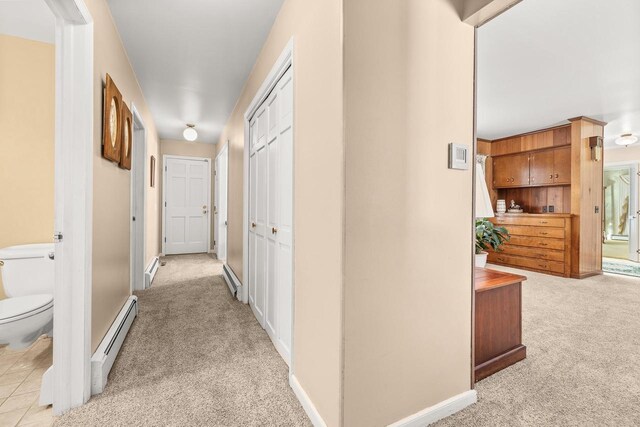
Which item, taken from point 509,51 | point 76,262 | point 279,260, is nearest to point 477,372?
point 279,260

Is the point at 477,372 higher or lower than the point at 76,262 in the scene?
lower

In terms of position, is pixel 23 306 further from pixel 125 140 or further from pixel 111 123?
pixel 125 140

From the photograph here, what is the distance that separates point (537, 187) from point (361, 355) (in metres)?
5.84

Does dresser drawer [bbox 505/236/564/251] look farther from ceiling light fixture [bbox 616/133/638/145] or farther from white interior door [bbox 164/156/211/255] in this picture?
white interior door [bbox 164/156/211/255]

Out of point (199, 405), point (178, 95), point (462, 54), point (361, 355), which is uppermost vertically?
point (178, 95)

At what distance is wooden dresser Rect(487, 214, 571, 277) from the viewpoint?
14.5ft

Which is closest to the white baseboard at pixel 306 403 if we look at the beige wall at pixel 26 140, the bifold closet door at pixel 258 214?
the bifold closet door at pixel 258 214

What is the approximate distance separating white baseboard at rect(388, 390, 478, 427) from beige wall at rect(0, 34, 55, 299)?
287cm

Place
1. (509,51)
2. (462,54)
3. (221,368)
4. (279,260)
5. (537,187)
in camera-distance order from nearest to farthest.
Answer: (462,54)
(221,368)
(279,260)
(509,51)
(537,187)

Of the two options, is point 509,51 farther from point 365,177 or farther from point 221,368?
point 221,368

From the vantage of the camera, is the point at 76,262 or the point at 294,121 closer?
the point at 76,262

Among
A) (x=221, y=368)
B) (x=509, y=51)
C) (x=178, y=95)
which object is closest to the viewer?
(x=221, y=368)

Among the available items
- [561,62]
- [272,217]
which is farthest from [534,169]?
[272,217]

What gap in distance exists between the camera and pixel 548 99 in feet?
12.4
